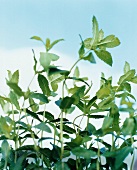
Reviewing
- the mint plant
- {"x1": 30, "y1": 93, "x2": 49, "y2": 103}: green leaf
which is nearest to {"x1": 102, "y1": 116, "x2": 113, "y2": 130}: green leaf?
the mint plant

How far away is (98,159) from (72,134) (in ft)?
0.30

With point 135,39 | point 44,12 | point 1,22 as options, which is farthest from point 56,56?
point 44,12

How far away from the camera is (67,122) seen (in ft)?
2.17

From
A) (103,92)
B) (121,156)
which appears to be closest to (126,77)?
(103,92)

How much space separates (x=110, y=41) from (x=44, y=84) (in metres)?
0.14

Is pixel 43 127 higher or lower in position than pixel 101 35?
lower

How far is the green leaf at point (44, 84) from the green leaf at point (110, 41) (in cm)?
12

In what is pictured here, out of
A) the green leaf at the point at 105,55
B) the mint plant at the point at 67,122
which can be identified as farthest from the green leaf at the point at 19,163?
the green leaf at the point at 105,55

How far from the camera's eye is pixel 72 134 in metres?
0.71

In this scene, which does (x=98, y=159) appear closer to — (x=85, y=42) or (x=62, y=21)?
(x=85, y=42)

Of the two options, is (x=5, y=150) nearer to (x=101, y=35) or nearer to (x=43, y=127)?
(x=43, y=127)

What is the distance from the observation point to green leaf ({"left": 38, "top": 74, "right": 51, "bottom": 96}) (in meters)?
0.63

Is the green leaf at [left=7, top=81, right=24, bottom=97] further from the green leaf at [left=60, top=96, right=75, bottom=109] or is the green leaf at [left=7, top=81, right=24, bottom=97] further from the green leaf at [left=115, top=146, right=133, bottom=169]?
the green leaf at [left=115, top=146, right=133, bottom=169]

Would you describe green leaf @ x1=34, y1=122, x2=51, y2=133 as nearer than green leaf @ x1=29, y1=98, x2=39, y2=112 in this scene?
Yes
